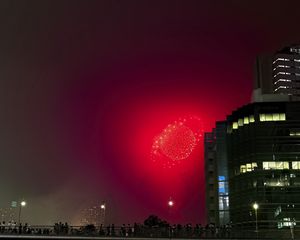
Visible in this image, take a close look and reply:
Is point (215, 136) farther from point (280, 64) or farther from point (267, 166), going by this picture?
point (280, 64)

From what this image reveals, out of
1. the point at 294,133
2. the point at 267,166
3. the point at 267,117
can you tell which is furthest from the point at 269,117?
the point at 267,166

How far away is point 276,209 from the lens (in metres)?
102

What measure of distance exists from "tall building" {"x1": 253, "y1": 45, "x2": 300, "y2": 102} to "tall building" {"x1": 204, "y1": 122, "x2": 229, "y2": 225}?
32102 mm

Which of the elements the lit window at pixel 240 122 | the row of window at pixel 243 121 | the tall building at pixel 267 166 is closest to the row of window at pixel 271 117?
the tall building at pixel 267 166

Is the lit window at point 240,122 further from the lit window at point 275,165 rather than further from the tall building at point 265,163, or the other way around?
the lit window at point 275,165

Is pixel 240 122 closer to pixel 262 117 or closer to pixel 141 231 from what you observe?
pixel 262 117

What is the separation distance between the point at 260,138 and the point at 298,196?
13917 mm

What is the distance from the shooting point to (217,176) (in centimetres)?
13062

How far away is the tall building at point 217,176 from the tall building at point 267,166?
499 inches

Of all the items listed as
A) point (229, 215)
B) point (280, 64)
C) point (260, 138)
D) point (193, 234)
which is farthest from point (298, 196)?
point (280, 64)

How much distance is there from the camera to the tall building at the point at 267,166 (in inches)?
4030

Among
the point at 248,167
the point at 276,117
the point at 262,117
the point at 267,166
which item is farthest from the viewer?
the point at 262,117

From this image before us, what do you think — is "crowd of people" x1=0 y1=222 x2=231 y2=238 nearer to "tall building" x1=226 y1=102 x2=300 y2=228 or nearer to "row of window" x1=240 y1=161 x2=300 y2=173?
"tall building" x1=226 y1=102 x2=300 y2=228

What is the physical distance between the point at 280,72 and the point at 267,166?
84096mm
